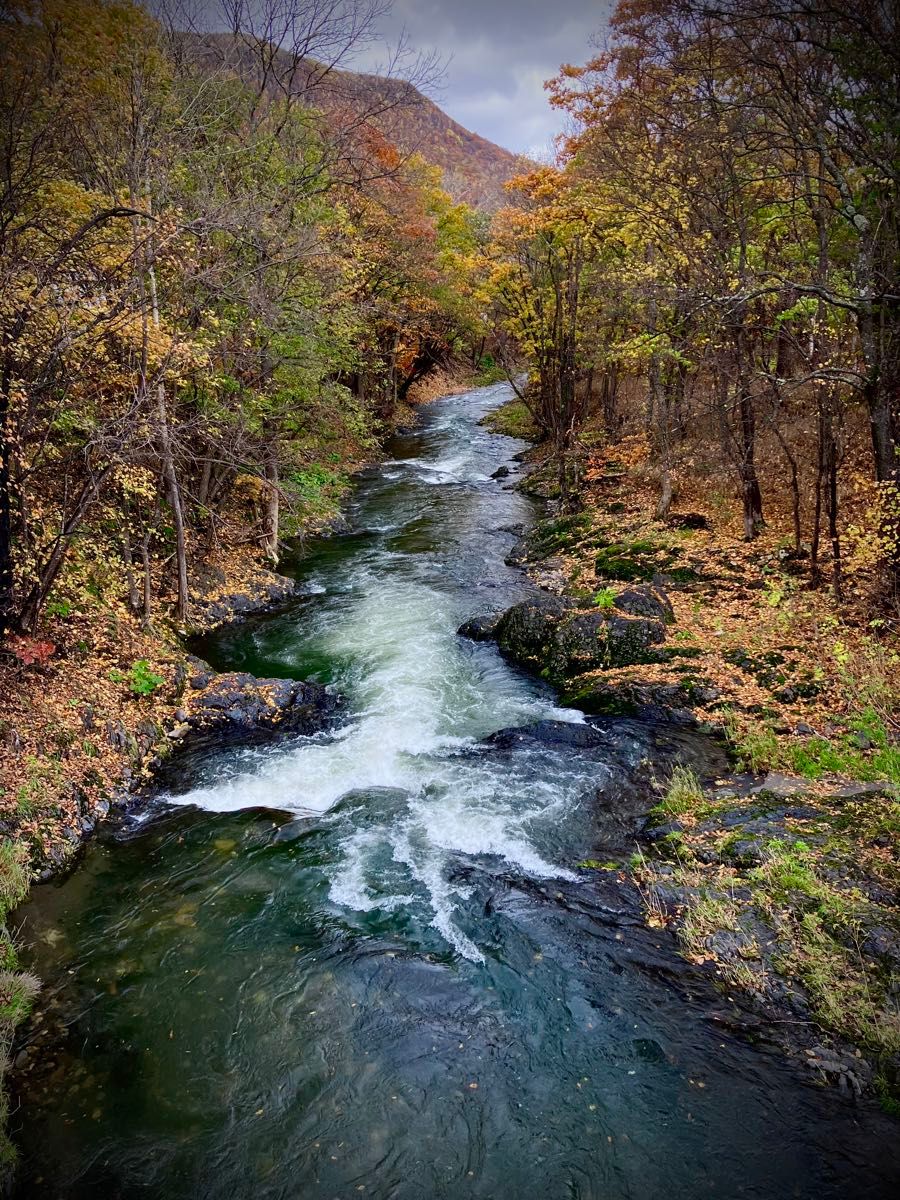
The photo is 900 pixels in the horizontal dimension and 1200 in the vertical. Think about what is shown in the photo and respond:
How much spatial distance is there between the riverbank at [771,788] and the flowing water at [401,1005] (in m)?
0.42

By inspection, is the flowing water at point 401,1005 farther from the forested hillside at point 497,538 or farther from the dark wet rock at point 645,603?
the dark wet rock at point 645,603

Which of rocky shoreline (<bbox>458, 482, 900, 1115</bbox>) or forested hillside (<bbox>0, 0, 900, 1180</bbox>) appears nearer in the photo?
rocky shoreline (<bbox>458, 482, 900, 1115</bbox>)

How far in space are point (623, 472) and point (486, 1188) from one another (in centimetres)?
2006

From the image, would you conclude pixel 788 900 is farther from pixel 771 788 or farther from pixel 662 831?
pixel 771 788

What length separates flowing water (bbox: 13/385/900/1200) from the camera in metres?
4.77

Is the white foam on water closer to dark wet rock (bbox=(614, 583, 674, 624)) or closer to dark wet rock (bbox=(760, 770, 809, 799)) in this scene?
dark wet rock (bbox=(760, 770, 809, 799))

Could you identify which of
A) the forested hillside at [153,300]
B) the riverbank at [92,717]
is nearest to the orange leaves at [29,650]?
the riverbank at [92,717]

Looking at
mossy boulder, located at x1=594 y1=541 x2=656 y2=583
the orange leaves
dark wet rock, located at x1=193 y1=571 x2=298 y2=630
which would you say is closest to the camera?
the orange leaves

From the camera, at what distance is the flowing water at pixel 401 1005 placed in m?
4.77

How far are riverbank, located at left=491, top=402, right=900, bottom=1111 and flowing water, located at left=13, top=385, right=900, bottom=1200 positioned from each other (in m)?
0.42

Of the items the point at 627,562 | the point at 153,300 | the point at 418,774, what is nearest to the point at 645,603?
the point at 627,562

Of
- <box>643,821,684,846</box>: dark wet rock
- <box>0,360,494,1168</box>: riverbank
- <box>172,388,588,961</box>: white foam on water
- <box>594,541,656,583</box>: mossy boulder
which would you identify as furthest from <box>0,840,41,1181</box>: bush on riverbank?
<box>594,541,656,583</box>: mossy boulder

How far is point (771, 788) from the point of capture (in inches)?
321

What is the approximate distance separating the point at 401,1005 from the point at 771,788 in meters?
5.06
